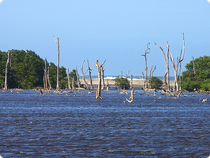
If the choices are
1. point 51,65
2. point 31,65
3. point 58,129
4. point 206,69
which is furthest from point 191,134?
point 51,65

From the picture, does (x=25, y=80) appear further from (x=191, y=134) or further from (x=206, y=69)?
(x=191, y=134)

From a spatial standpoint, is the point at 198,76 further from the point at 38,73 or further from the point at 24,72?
the point at 38,73

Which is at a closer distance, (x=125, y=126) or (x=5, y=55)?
(x=125, y=126)

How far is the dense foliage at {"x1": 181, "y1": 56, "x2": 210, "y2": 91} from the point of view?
99.3 meters

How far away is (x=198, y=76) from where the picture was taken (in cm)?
10319

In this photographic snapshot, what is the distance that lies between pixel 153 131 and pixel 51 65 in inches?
4549

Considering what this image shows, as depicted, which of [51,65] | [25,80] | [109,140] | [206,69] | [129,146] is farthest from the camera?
[51,65]

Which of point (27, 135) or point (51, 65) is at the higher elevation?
point (51, 65)

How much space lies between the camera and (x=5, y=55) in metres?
126

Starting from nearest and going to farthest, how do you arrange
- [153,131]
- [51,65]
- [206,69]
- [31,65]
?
1. [153,131]
2. [206,69]
3. [31,65]
4. [51,65]

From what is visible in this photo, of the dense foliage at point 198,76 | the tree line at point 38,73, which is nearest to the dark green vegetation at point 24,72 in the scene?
the tree line at point 38,73

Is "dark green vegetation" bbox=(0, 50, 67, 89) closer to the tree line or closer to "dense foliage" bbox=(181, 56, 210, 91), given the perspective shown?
the tree line

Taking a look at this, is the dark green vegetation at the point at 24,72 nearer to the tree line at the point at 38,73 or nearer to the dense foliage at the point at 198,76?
the tree line at the point at 38,73

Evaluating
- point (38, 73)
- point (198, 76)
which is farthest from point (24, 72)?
point (198, 76)
